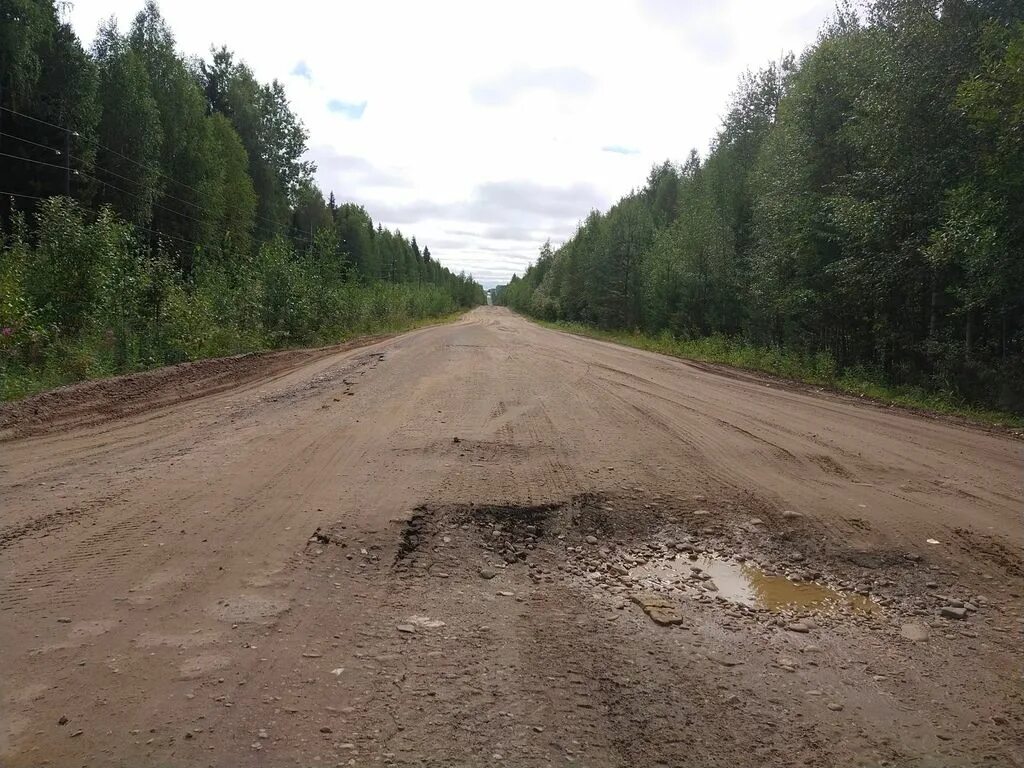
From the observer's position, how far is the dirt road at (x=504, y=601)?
2465mm

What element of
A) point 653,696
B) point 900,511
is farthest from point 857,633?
point 900,511

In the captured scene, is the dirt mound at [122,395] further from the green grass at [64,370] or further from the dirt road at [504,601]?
the dirt road at [504,601]

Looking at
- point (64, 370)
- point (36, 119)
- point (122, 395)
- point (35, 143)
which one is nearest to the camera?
point (122, 395)

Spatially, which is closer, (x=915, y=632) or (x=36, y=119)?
(x=915, y=632)

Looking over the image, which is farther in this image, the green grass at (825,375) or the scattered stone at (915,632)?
the green grass at (825,375)

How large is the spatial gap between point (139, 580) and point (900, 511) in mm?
5469

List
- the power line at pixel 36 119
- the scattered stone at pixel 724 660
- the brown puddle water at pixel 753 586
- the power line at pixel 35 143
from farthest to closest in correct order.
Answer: the power line at pixel 35 143, the power line at pixel 36 119, the brown puddle water at pixel 753 586, the scattered stone at pixel 724 660

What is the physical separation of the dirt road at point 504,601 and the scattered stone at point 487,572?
0.02 meters

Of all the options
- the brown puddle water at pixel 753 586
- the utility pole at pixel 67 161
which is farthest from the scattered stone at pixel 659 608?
the utility pole at pixel 67 161

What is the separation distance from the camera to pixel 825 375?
15219 millimetres

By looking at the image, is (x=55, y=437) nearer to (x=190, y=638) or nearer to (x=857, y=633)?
(x=190, y=638)

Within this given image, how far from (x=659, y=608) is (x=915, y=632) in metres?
1.36

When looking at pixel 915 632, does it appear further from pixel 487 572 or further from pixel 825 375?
pixel 825 375

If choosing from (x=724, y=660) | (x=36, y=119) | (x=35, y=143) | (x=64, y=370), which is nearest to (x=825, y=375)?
(x=724, y=660)
